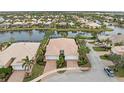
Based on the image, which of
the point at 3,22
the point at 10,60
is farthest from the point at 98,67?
the point at 3,22

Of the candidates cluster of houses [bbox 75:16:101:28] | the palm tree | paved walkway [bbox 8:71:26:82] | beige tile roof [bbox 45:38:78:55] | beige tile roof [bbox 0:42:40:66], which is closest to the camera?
paved walkway [bbox 8:71:26:82]

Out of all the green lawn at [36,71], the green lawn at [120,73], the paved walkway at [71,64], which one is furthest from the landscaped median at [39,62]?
the green lawn at [120,73]

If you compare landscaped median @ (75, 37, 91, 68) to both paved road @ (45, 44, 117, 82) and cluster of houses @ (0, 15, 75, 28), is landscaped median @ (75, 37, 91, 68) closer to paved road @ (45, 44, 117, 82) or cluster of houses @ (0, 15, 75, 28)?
paved road @ (45, 44, 117, 82)

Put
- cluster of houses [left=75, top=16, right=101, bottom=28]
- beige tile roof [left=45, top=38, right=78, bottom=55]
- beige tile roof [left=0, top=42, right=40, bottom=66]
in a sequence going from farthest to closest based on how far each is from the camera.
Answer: cluster of houses [left=75, top=16, right=101, bottom=28], beige tile roof [left=45, top=38, right=78, bottom=55], beige tile roof [left=0, top=42, right=40, bottom=66]

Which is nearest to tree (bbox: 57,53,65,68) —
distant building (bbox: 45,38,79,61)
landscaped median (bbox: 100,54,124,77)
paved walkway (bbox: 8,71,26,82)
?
distant building (bbox: 45,38,79,61)
